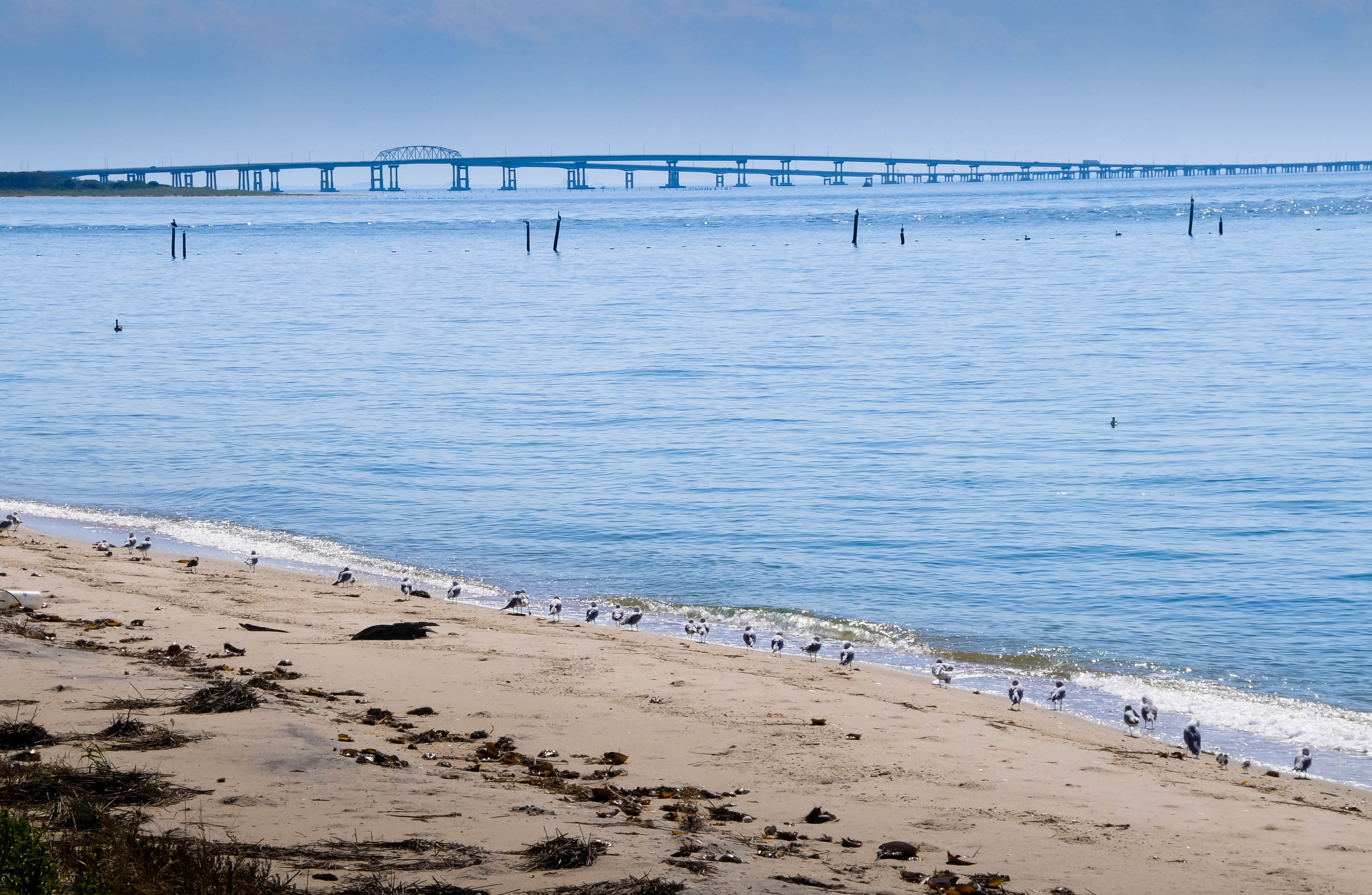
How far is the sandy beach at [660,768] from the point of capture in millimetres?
6562

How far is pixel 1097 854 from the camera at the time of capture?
22.7 feet

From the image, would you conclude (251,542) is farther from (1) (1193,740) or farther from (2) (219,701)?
(1) (1193,740)

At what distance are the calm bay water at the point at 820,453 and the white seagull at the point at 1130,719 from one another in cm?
81

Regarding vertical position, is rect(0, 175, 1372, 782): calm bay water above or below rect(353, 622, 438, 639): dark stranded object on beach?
above

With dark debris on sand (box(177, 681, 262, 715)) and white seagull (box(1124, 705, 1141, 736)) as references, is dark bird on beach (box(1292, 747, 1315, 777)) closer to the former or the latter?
white seagull (box(1124, 705, 1141, 736))

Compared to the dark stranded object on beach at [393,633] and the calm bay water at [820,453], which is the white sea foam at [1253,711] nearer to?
the calm bay water at [820,453]

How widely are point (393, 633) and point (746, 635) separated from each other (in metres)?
3.54

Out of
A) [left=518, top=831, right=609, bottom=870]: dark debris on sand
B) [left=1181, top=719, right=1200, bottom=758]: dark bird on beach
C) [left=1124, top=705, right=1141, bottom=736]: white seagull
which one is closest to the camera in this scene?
[left=518, top=831, right=609, bottom=870]: dark debris on sand

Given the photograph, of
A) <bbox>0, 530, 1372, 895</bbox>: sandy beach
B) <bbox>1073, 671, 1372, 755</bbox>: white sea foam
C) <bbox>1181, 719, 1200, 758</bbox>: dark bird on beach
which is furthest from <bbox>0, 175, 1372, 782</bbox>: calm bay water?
<bbox>0, 530, 1372, 895</bbox>: sandy beach

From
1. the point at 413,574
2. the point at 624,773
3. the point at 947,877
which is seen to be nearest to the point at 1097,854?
the point at 947,877

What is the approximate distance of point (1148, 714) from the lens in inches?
405

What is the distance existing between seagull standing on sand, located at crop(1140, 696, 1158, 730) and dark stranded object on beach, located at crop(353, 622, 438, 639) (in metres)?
6.38

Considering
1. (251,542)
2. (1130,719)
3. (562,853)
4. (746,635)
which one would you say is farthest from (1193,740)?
(251,542)

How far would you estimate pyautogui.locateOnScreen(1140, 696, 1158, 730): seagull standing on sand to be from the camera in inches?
404
